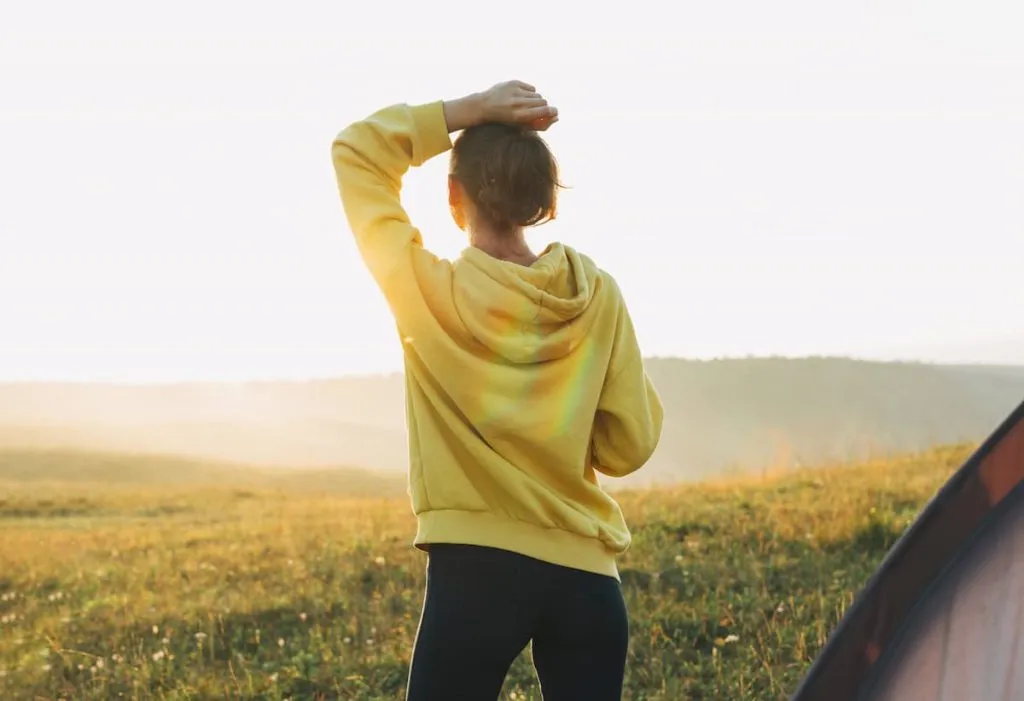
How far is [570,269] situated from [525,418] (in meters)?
0.42

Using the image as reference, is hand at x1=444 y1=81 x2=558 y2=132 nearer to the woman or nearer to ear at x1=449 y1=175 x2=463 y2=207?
the woman

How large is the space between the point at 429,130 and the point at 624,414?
877mm

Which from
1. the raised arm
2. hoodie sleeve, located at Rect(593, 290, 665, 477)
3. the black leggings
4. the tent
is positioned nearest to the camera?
the tent

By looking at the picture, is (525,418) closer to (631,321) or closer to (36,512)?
(631,321)

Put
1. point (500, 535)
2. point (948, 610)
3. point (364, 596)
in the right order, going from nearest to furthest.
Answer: point (948, 610)
point (500, 535)
point (364, 596)

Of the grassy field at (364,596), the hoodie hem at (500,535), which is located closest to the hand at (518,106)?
the hoodie hem at (500,535)

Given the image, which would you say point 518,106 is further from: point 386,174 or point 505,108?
point 386,174

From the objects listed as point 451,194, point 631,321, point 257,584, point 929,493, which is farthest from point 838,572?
point 451,194

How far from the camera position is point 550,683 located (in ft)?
9.02

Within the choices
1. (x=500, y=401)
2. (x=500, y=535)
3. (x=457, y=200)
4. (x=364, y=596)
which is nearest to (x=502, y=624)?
(x=500, y=535)

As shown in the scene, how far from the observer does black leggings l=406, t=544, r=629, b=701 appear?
2582 millimetres

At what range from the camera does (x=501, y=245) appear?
9.05 ft

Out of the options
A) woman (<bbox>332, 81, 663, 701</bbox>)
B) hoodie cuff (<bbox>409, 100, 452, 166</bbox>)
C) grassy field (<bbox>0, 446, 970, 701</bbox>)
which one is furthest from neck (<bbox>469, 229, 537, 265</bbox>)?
grassy field (<bbox>0, 446, 970, 701</bbox>)

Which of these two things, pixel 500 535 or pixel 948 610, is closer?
pixel 948 610
